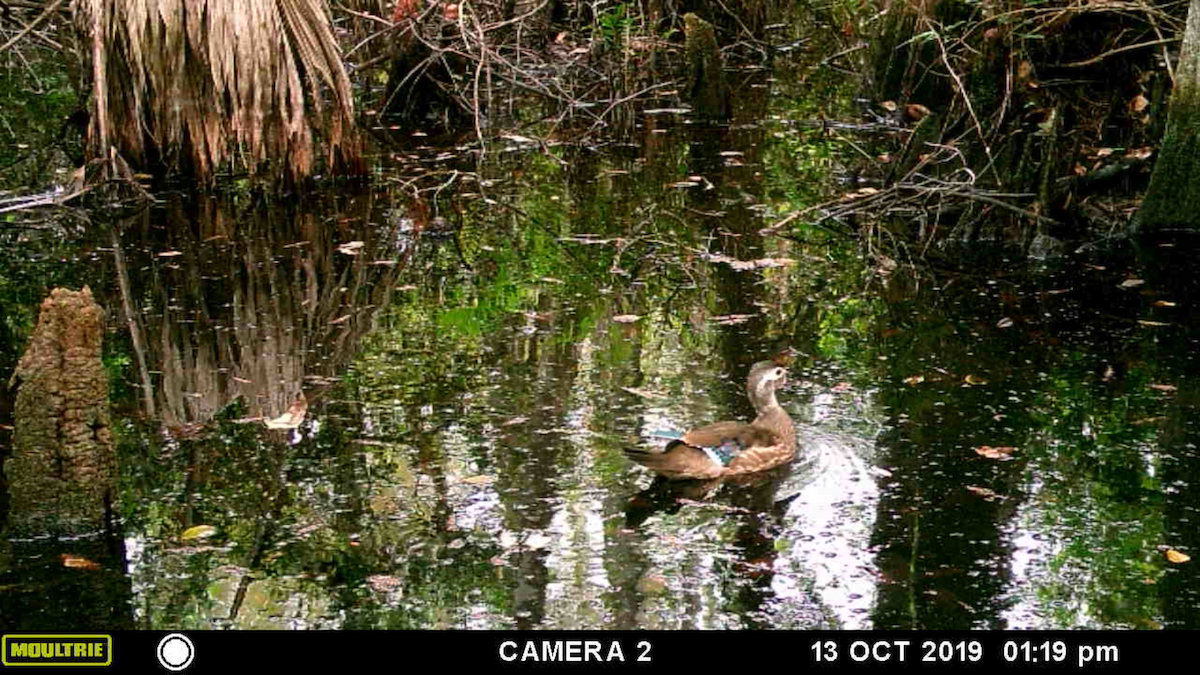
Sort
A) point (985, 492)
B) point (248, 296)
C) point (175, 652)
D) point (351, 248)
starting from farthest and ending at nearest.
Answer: point (351, 248)
point (248, 296)
point (985, 492)
point (175, 652)

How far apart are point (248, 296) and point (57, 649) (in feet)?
14.9

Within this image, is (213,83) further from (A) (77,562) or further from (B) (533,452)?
(A) (77,562)

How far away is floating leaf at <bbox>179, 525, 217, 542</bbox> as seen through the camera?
247 inches

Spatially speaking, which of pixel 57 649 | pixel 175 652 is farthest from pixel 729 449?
pixel 57 649

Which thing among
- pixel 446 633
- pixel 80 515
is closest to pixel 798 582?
pixel 446 633

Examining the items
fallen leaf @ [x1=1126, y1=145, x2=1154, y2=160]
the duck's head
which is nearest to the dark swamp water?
the duck's head

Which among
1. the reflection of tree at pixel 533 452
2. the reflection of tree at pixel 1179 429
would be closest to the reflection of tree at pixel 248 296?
the reflection of tree at pixel 533 452

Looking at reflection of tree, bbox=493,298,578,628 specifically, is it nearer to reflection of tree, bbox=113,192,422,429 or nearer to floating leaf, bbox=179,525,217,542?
reflection of tree, bbox=113,192,422,429

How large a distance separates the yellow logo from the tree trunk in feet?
24.0

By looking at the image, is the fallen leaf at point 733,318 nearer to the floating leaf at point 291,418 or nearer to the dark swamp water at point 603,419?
the dark swamp water at point 603,419

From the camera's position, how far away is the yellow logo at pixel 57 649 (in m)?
5.27

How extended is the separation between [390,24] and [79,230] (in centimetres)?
358

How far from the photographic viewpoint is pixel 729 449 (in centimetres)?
680

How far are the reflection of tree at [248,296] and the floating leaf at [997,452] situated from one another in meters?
3.12
